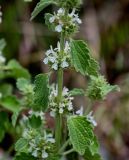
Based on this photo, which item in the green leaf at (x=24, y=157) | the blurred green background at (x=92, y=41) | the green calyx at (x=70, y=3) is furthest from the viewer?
the blurred green background at (x=92, y=41)

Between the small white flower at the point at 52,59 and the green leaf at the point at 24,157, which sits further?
the green leaf at the point at 24,157

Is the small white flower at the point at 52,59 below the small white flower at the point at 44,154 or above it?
above

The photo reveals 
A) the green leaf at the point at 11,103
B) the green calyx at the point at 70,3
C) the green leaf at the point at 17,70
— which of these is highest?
the green leaf at the point at 17,70

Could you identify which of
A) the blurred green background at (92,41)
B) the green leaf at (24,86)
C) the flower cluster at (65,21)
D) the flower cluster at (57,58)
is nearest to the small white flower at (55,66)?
the flower cluster at (57,58)

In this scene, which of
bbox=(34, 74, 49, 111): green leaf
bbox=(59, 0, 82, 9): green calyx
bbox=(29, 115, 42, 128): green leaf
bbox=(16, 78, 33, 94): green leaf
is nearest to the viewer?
bbox=(59, 0, 82, 9): green calyx

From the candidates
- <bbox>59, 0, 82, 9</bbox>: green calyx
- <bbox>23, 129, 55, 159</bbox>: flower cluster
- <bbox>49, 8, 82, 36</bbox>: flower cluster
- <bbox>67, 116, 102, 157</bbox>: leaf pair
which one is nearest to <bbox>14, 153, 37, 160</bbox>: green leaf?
<bbox>23, 129, 55, 159</bbox>: flower cluster

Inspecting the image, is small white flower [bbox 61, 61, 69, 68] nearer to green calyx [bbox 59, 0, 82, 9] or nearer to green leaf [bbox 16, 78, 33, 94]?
green calyx [bbox 59, 0, 82, 9]

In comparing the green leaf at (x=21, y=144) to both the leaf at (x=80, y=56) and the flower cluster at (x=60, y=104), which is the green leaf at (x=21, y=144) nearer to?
the flower cluster at (x=60, y=104)
